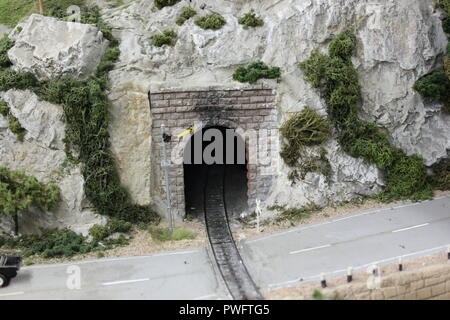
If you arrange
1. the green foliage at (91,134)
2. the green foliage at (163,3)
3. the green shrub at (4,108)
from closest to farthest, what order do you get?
the green foliage at (91,134) < the green shrub at (4,108) < the green foliage at (163,3)

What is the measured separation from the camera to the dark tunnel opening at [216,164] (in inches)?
1122

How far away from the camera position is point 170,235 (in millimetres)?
24828

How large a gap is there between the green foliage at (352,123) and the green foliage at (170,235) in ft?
29.0

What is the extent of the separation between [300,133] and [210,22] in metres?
7.14

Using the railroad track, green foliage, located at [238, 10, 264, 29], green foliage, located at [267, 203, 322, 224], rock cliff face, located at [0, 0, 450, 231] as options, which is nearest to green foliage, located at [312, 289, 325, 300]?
the railroad track

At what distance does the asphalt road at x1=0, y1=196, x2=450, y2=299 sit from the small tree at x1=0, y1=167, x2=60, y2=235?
9.08 ft

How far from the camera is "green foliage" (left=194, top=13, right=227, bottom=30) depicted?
90.9 feet

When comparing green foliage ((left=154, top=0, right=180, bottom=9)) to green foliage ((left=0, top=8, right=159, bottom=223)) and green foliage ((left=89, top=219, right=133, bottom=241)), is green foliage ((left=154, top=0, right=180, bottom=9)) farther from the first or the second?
green foliage ((left=89, top=219, right=133, bottom=241))

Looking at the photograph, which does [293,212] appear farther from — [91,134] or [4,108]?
[4,108]

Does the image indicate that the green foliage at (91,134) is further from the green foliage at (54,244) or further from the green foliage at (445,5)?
the green foliage at (445,5)

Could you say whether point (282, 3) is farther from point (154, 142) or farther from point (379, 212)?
point (379, 212)

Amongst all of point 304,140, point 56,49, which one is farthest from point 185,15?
point 304,140

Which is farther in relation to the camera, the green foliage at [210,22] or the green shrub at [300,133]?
the green foliage at [210,22]

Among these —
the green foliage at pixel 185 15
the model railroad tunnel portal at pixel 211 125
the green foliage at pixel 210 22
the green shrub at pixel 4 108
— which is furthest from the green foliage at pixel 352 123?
the green shrub at pixel 4 108
